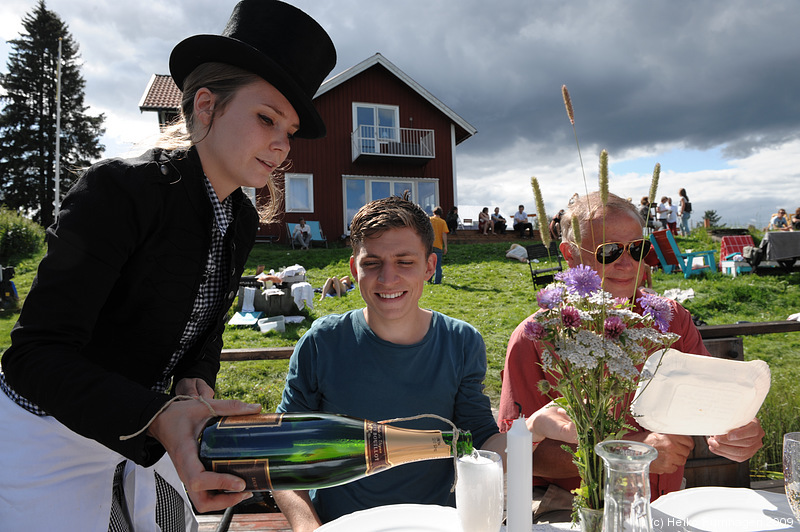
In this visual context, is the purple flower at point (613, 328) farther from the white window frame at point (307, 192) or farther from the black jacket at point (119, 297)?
the white window frame at point (307, 192)

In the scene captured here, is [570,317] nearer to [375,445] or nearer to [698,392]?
[698,392]

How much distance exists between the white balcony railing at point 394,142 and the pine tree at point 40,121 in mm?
21110

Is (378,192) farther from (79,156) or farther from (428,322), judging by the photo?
(79,156)

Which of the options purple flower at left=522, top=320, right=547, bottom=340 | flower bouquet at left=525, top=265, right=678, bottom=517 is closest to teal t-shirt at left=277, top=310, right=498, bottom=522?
flower bouquet at left=525, top=265, right=678, bottom=517

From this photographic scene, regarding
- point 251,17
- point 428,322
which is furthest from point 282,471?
point 251,17

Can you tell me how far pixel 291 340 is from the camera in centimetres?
733

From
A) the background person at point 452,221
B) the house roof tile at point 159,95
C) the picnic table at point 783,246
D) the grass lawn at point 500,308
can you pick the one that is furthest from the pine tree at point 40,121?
the picnic table at point 783,246

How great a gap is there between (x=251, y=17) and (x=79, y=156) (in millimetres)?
40100

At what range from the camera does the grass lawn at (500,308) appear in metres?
4.70

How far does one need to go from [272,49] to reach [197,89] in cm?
25

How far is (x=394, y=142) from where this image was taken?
20.4m

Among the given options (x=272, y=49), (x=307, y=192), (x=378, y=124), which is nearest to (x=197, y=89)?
(x=272, y=49)

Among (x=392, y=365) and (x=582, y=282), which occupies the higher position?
(x=582, y=282)

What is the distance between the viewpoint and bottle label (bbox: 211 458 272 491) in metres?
0.92
